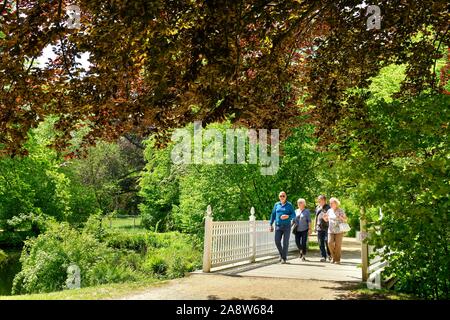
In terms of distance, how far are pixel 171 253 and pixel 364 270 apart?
446 inches

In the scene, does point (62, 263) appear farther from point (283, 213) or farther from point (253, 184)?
point (253, 184)

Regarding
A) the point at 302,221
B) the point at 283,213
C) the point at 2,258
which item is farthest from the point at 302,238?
the point at 2,258

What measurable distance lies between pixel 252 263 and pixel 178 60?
838 cm

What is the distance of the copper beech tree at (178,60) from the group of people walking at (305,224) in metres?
4.07

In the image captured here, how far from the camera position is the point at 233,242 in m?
12.6

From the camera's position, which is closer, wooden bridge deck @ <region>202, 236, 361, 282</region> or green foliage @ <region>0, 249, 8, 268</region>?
wooden bridge deck @ <region>202, 236, 361, 282</region>

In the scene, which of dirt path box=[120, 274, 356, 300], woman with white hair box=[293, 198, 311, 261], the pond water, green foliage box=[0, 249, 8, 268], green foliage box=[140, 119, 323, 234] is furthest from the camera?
green foliage box=[0, 249, 8, 268]

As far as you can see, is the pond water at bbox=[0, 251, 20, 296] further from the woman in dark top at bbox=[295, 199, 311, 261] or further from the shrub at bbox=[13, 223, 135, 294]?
the woman in dark top at bbox=[295, 199, 311, 261]

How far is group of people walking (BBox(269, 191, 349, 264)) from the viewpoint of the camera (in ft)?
40.4

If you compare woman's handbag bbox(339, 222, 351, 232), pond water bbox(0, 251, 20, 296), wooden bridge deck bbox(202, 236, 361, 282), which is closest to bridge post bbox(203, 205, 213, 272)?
wooden bridge deck bbox(202, 236, 361, 282)

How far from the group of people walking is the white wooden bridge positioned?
54cm

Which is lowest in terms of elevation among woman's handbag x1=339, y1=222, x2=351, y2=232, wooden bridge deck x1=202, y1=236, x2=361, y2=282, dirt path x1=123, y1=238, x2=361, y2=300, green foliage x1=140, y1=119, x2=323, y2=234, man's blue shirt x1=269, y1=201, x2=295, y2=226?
wooden bridge deck x1=202, y1=236, x2=361, y2=282

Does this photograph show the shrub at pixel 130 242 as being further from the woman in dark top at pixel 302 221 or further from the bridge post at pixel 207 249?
the bridge post at pixel 207 249
